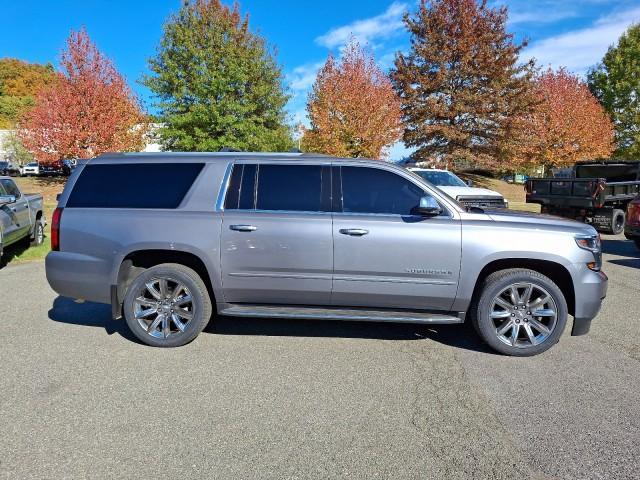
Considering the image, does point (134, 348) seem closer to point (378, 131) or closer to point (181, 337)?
point (181, 337)

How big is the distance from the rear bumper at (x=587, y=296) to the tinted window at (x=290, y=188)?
262cm

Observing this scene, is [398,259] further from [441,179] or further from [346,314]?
[441,179]

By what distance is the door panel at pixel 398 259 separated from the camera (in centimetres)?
382

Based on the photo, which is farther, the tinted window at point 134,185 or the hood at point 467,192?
the hood at point 467,192

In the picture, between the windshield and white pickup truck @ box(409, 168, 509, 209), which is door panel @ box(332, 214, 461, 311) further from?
the windshield

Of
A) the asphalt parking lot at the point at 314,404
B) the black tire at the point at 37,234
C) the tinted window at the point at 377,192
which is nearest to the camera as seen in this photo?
the asphalt parking lot at the point at 314,404

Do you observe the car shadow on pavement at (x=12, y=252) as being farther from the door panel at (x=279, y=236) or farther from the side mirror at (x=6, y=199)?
the door panel at (x=279, y=236)

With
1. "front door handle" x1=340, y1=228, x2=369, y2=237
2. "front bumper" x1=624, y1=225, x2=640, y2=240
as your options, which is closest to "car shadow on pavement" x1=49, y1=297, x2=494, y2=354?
"front door handle" x1=340, y1=228, x2=369, y2=237

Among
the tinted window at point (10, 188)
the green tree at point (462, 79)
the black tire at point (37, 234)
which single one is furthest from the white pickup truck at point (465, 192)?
the green tree at point (462, 79)

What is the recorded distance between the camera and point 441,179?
481 inches

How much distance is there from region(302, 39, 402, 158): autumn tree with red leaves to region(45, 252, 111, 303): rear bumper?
52.2 ft

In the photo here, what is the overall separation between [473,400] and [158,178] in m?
3.65

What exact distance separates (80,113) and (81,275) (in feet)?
60.4

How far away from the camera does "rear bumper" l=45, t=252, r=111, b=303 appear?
4078mm
